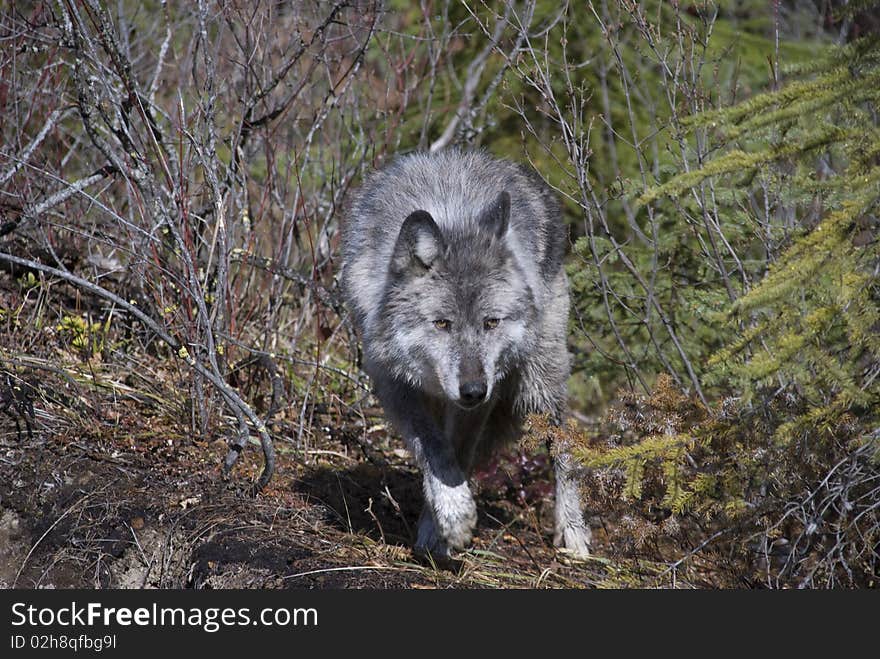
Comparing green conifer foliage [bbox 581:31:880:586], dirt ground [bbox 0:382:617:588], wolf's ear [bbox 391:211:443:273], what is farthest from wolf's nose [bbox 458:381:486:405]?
dirt ground [bbox 0:382:617:588]

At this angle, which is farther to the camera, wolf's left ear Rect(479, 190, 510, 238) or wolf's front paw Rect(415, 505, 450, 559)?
wolf's front paw Rect(415, 505, 450, 559)

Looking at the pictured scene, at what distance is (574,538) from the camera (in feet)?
20.0

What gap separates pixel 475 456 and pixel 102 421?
8.21 feet

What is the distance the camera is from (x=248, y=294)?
288 inches

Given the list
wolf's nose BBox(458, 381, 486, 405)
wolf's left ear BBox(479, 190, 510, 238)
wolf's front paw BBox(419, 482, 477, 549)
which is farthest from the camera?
wolf's left ear BBox(479, 190, 510, 238)

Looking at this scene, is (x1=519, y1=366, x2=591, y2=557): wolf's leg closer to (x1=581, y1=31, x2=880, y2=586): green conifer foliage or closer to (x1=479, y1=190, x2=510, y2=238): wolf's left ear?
(x1=581, y1=31, x2=880, y2=586): green conifer foliage

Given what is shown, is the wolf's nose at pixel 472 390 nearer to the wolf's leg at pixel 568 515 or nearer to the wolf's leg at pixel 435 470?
the wolf's leg at pixel 435 470

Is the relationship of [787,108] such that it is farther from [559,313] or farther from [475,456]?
[475,456]

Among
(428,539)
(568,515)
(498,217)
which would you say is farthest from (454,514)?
(498,217)

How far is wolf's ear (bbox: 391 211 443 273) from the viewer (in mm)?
5098

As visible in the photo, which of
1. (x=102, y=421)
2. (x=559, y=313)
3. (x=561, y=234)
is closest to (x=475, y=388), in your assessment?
(x=559, y=313)

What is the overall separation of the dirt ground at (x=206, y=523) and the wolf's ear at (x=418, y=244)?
1.44 metres

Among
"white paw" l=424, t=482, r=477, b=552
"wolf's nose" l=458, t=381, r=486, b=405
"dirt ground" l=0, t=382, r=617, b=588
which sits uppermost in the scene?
"wolf's nose" l=458, t=381, r=486, b=405

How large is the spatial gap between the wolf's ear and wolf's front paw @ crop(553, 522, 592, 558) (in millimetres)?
2064
